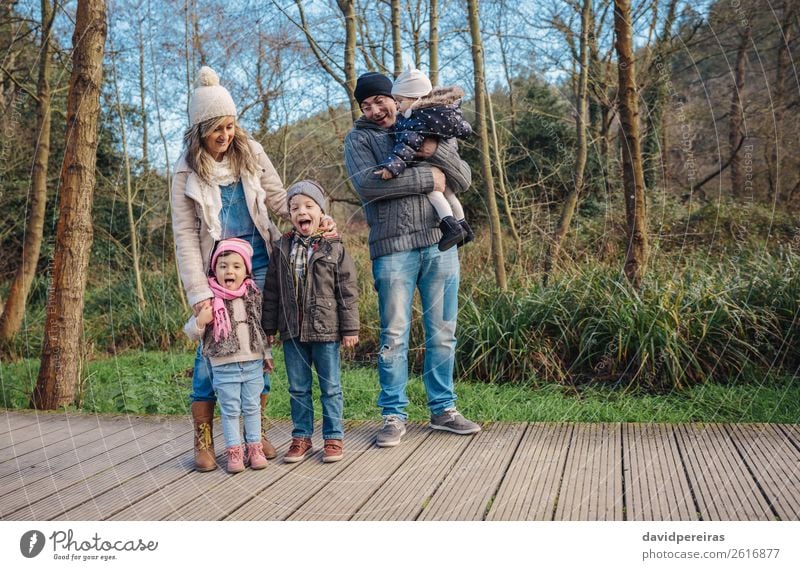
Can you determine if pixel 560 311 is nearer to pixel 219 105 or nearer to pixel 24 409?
pixel 219 105

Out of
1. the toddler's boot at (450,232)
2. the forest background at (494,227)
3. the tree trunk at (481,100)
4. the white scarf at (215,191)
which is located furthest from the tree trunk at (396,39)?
the white scarf at (215,191)

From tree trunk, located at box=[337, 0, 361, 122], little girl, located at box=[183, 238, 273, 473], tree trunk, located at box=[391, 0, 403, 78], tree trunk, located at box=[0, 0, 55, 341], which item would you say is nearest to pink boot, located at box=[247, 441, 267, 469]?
little girl, located at box=[183, 238, 273, 473]

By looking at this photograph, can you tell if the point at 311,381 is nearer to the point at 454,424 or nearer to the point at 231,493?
the point at 231,493

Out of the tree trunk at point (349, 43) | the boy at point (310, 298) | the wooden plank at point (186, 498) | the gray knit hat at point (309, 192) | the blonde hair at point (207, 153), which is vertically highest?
the tree trunk at point (349, 43)

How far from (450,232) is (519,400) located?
134 cm

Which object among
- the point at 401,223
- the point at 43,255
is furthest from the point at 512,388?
the point at 43,255

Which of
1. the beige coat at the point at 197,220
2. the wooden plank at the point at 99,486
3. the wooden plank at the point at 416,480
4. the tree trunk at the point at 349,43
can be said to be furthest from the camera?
the tree trunk at the point at 349,43

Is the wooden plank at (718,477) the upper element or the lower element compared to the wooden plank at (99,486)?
lower

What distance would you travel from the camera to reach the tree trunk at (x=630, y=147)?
14.3ft

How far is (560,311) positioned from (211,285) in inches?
97.2

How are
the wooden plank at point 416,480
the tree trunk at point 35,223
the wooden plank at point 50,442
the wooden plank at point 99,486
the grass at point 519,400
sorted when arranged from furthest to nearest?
the tree trunk at point 35,223 → the grass at point 519,400 → the wooden plank at point 50,442 → the wooden plank at point 99,486 → the wooden plank at point 416,480

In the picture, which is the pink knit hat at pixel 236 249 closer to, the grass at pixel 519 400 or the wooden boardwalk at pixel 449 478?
the wooden boardwalk at pixel 449 478

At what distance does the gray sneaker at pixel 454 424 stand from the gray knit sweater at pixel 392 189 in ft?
2.49

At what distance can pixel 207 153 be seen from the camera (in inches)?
116
